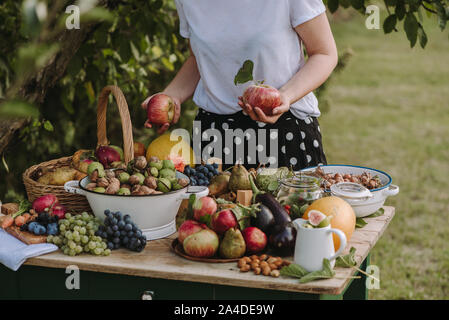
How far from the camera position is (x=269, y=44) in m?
2.10

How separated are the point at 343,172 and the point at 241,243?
27.9 inches

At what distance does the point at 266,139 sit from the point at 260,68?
299 millimetres

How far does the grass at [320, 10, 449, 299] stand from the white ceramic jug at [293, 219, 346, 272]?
7.63 feet

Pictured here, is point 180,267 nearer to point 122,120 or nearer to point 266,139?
point 122,120

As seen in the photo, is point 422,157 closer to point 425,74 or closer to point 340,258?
point 425,74

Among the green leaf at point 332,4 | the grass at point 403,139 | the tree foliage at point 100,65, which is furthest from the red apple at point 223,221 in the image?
the grass at point 403,139

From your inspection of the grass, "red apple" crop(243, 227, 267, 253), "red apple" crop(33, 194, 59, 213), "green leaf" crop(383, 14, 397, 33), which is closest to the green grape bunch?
"red apple" crop(33, 194, 59, 213)

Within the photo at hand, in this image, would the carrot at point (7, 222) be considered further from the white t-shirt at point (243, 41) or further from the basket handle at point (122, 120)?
the white t-shirt at point (243, 41)

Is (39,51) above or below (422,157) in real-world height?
above

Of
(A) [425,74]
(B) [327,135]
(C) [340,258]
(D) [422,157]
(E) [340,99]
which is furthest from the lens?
(A) [425,74]

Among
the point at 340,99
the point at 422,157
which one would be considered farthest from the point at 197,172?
the point at 340,99

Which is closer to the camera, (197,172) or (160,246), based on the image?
(160,246)

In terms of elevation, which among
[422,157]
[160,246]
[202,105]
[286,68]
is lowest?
[422,157]

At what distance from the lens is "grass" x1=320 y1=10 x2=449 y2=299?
13.2ft
